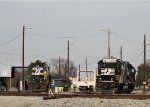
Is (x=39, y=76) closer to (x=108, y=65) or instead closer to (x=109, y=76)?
(x=108, y=65)

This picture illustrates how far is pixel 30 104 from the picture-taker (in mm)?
26922

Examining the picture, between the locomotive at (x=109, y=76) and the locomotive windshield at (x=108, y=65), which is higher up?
the locomotive windshield at (x=108, y=65)

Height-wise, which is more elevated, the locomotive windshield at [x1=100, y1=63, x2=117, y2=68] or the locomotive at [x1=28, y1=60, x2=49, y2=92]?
the locomotive windshield at [x1=100, y1=63, x2=117, y2=68]

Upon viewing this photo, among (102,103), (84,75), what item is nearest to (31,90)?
(84,75)

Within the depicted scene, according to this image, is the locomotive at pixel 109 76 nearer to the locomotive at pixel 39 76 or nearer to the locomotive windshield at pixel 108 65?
the locomotive windshield at pixel 108 65

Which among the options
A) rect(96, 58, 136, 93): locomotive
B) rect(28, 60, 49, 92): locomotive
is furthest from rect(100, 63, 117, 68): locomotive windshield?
rect(28, 60, 49, 92): locomotive

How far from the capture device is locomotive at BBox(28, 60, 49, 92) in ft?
158

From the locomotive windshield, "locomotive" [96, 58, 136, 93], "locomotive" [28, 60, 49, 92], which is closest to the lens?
"locomotive" [96, 58, 136, 93]

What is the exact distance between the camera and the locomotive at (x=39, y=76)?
4816 centimetres

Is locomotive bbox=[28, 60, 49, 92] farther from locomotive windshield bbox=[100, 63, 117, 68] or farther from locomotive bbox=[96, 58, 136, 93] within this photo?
locomotive windshield bbox=[100, 63, 117, 68]

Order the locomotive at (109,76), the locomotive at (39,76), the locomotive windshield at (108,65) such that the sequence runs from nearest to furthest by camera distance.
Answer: the locomotive at (109,76), the locomotive windshield at (108,65), the locomotive at (39,76)

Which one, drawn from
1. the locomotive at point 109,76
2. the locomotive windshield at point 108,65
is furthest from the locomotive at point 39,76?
the locomotive windshield at point 108,65

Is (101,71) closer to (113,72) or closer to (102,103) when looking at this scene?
(113,72)

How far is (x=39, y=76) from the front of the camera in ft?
158
